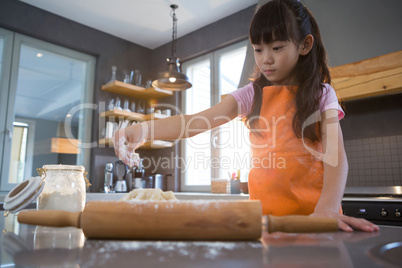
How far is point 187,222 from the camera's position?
0.41 metres

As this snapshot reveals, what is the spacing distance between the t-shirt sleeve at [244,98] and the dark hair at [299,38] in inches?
6.5

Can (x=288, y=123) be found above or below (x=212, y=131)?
below

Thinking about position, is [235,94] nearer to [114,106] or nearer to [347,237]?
[347,237]

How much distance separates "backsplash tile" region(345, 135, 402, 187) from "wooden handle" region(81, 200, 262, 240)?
6.81 ft

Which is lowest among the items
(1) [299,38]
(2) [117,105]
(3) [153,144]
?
(3) [153,144]

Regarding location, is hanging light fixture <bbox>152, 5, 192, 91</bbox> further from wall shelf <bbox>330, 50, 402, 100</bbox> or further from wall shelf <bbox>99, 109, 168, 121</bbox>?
wall shelf <bbox>330, 50, 402, 100</bbox>

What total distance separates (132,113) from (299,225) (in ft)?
10.1

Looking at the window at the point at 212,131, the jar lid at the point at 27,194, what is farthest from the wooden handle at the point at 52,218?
the window at the point at 212,131

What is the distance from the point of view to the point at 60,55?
10.9ft

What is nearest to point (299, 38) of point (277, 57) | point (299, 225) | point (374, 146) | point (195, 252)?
point (277, 57)

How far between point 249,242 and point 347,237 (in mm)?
157

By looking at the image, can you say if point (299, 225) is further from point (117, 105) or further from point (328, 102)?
point (117, 105)

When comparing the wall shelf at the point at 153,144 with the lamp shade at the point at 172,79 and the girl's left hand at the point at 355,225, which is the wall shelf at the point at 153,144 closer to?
the lamp shade at the point at 172,79

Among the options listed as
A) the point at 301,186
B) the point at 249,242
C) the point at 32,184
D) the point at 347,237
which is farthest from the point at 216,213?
the point at 301,186
